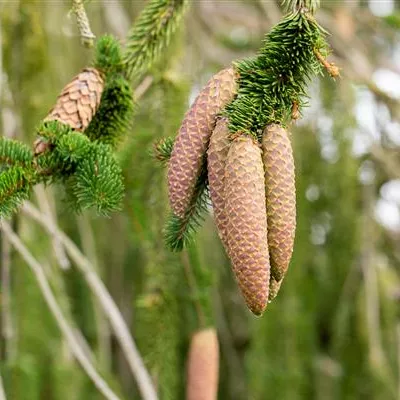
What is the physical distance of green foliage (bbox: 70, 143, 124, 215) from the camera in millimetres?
722

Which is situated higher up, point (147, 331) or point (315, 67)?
point (315, 67)

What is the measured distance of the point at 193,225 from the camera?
72 centimetres

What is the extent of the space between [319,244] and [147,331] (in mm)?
1015

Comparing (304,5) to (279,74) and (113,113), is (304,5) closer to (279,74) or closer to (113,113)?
(279,74)

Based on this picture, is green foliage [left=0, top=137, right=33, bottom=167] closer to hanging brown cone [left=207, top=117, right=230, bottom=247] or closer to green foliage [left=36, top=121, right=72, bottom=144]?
green foliage [left=36, top=121, right=72, bottom=144]

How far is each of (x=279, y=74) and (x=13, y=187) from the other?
0.28 m

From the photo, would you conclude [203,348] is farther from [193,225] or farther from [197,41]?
[197,41]

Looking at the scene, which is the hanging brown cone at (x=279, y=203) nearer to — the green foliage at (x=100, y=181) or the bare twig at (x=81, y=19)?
the green foliage at (x=100, y=181)

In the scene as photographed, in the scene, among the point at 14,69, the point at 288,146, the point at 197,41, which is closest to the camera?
the point at 288,146

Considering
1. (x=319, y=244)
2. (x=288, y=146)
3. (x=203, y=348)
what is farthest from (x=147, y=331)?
(x=319, y=244)

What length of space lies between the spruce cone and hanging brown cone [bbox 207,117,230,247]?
190 mm

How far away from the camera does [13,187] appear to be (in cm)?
72

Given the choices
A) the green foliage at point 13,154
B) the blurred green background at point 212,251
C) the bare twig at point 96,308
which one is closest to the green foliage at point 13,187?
the green foliage at point 13,154

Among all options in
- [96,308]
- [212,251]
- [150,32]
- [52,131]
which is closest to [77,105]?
[52,131]
